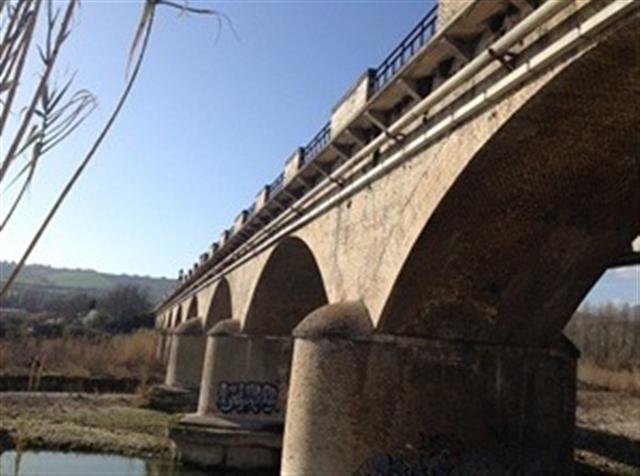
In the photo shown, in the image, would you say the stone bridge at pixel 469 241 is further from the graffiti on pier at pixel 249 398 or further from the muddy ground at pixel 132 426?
the graffiti on pier at pixel 249 398

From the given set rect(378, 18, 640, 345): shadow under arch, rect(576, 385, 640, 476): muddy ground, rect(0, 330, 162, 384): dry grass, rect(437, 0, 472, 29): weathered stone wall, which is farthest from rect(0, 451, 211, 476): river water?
rect(437, 0, 472, 29): weathered stone wall

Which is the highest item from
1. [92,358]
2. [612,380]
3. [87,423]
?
[612,380]

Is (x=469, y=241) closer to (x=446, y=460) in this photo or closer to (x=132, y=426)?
(x=446, y=460)

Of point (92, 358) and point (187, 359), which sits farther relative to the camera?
point (92, 358)

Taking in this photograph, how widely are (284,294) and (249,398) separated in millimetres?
3673

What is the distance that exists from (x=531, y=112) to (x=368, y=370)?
16.4ft

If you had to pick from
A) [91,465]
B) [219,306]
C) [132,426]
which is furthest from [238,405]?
[219,306]

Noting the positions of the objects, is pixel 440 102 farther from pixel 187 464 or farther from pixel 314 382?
pixel 187 464

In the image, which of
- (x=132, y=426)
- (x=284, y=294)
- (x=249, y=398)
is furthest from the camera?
(x=132, y=426)

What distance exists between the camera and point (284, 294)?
2456 centimetres

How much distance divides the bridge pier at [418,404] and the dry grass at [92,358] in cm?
2826

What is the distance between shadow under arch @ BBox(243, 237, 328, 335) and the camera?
22.5 metres

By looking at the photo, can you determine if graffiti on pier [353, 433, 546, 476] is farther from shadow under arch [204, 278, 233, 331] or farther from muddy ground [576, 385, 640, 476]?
shadow under arch [204, 278, 233, 331]

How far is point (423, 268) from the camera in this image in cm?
1091
